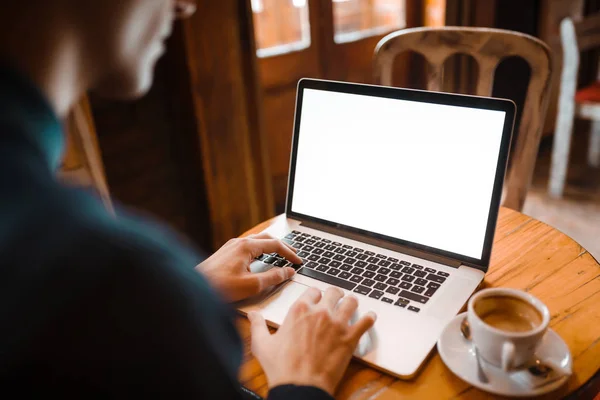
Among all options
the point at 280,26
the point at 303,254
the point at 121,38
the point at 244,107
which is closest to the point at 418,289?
the point at 303,254

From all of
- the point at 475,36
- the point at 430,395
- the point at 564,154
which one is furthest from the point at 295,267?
the point at 564,154

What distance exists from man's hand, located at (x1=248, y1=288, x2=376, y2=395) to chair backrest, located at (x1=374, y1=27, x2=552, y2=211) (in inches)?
26.7

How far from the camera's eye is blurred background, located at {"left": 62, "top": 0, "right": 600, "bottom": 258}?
68.5 inches

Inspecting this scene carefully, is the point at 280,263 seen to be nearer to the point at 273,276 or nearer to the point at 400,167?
the point at 273,276

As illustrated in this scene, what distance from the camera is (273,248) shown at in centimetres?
91

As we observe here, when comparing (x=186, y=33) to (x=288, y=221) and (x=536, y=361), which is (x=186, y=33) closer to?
(x=288, y=221)

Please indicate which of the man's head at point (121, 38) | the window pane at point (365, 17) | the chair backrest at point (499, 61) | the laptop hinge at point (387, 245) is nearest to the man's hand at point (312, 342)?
the laptop hinge at point (387, 245)

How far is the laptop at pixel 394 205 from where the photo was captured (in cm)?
79

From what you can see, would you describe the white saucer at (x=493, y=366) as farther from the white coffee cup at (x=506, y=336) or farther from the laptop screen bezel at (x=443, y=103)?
the laptop screen bezel at (x=443, y=103)

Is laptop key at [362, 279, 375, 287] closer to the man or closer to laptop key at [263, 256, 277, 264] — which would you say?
laptop key at [263, 256, 277, 264]

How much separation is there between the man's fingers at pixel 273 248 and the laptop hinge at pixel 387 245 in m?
0.13

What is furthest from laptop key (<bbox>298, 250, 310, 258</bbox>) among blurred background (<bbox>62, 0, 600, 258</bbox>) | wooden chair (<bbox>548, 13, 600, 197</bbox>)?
wooden chair (<bbox>548, 13, 600, 197</bbox>)

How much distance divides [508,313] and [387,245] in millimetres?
303

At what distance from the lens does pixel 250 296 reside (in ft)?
2.74
